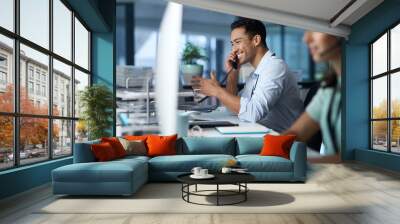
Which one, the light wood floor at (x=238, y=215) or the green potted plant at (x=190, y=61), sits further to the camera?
the green potted plant at (x=190, y=61)

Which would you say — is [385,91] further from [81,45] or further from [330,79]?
[81,45]

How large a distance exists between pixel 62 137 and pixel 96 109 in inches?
38.9

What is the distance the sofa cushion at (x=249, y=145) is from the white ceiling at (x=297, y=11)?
286cm

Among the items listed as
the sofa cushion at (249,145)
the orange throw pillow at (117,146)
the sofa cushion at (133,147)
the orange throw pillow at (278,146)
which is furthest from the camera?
the sofa cushion at (249,145)

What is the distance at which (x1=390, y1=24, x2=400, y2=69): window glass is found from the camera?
7891 mm

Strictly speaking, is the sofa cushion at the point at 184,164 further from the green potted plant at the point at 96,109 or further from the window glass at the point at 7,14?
the window glass at the point at 7,14

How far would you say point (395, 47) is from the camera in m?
8.01

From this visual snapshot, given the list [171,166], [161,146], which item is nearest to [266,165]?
[171,166]

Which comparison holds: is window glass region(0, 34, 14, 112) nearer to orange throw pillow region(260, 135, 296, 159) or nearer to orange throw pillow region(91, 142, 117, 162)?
orange throw pillow region(91, 142, 117, 162)

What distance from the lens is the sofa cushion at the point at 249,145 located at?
6770 mm

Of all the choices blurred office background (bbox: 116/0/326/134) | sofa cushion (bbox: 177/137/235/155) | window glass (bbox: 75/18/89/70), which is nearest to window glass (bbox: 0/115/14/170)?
sofa cushion (bbox: 177/137/235/155)

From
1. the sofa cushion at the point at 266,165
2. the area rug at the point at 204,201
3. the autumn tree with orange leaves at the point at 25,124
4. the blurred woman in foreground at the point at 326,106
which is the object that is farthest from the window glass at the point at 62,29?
the blurred woman in foreground at the point at 326,106

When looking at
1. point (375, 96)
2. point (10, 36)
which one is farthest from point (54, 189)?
point (375, 96)

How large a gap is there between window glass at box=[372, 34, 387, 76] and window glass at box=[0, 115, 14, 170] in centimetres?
722
